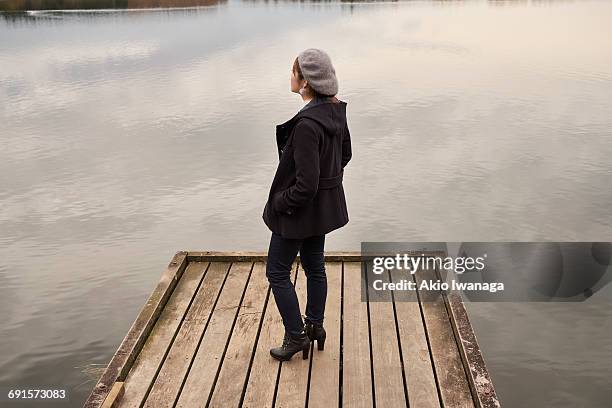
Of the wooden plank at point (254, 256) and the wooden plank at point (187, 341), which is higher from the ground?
the wooden plank at point (254, 256)

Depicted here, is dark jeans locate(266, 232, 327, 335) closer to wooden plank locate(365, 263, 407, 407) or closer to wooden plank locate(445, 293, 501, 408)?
wooden plank locate(365, 263, 407, 407)

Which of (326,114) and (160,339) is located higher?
(326,114)

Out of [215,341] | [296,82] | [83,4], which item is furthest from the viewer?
[83,4]

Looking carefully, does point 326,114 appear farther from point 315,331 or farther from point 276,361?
point 276,361

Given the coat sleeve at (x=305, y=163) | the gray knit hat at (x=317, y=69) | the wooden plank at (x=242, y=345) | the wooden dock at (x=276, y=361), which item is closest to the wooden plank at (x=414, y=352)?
the wooden dock at (x=276, y=361)

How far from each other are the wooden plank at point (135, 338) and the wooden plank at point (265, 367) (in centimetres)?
79

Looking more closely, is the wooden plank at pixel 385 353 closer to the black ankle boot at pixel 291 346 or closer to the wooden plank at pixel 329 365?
the wooden plank at pixel 329 365

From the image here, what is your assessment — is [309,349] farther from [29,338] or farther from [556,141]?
[556,141]

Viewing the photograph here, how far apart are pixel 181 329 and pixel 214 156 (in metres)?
7.41

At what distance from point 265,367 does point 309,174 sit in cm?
139

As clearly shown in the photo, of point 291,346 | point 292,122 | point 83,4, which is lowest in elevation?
point 291,346

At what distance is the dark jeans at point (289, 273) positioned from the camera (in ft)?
13.6

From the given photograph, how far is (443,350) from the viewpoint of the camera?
4.59 meters

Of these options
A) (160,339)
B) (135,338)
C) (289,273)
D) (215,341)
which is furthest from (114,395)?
(289,273)
